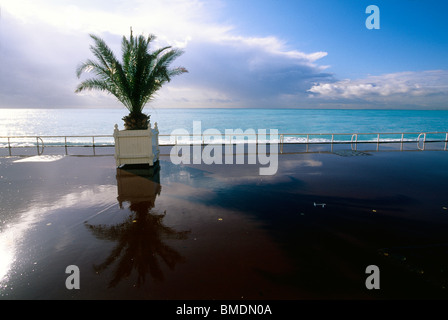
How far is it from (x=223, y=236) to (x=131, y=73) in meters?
9.84

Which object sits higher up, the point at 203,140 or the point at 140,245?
the point at 203,140

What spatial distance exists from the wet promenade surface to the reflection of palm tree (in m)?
0.02

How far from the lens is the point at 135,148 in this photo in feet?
35.9

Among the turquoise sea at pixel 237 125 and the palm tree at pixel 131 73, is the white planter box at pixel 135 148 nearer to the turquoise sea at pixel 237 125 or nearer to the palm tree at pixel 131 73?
the palm tree at pixel 131 73

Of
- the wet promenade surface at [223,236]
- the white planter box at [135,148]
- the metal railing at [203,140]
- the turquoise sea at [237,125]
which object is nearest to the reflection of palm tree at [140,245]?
the wet promenade surface at [223,236]

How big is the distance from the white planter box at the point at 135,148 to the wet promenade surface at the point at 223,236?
1.55 m

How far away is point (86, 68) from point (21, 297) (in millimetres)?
10926

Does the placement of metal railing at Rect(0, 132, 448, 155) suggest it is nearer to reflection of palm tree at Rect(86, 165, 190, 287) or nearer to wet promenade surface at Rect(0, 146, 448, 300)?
wet promenade surface at Rect(0, 146, 448, 300)

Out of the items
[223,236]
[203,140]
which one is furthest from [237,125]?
[223,236]

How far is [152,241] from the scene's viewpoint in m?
4.70

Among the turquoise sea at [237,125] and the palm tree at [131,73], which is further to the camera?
the turquoise sea at [237,125]

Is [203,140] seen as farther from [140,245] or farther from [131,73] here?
[140,245]

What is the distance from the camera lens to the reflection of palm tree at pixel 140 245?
3826mm

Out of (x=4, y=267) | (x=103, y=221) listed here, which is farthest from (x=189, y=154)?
(x=4, y=267)
